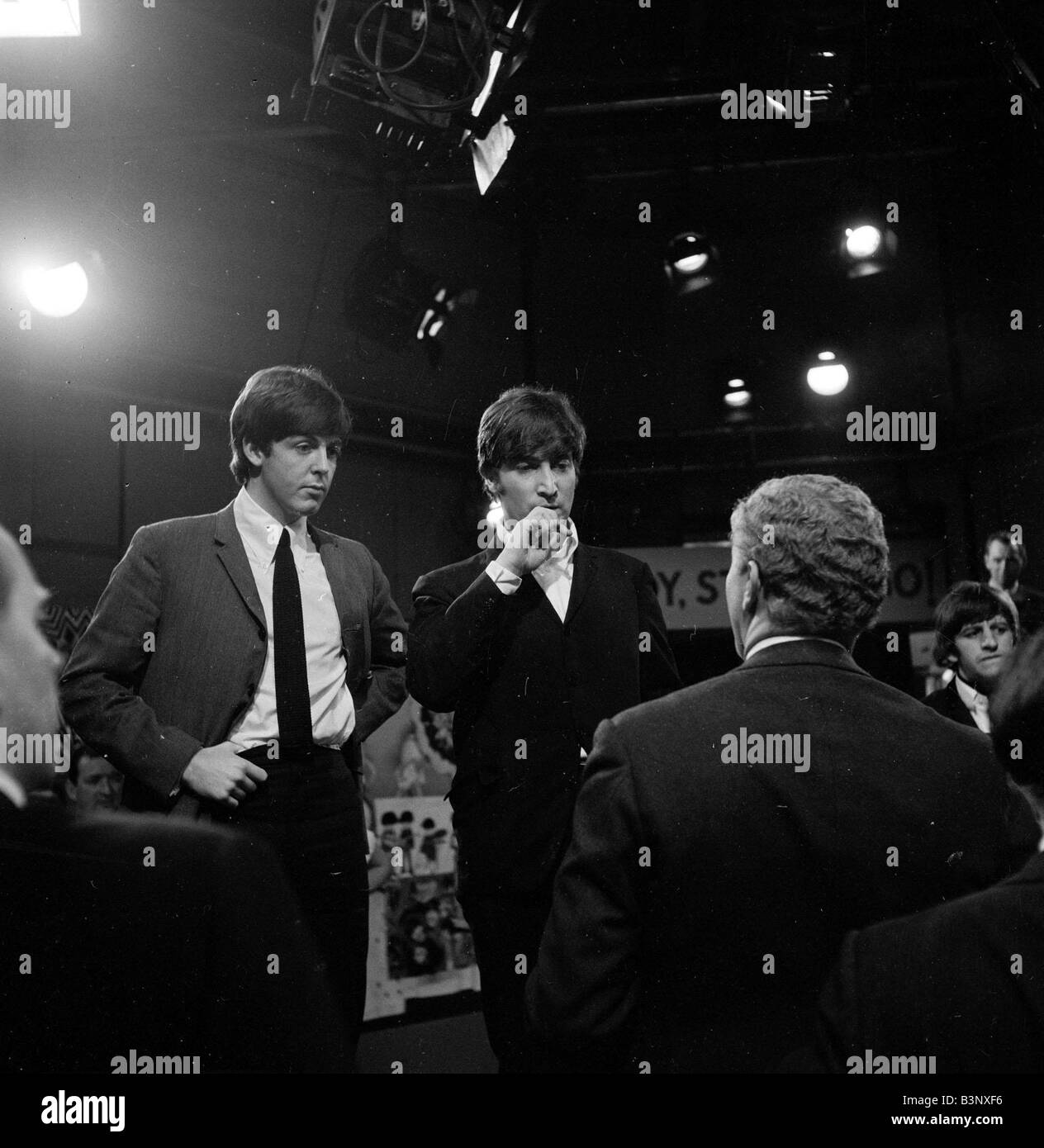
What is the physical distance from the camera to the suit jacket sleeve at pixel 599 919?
1243 millimetres

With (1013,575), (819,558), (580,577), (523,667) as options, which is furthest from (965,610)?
(819,558)

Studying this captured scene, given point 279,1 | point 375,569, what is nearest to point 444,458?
point 375,569

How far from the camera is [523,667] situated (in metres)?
1.99

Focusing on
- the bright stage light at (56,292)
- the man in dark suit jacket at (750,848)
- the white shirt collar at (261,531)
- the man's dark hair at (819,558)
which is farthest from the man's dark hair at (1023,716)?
the bright stage light at (56,292)

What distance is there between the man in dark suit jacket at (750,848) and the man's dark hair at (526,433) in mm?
851

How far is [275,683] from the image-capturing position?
6.61 ft

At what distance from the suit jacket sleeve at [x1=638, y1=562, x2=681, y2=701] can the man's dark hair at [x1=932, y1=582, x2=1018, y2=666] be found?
714 mm

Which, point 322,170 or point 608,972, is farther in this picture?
point 322,170

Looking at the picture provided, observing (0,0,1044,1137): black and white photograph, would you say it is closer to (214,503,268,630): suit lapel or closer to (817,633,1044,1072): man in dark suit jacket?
(214,503,268,630): suit lapel

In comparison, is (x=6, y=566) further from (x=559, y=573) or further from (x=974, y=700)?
(x=974, y=700)

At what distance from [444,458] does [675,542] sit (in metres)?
0.60

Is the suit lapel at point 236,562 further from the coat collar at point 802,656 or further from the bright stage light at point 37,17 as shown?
the bright stage light at point 37,17

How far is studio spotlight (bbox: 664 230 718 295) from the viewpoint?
2648 mm
